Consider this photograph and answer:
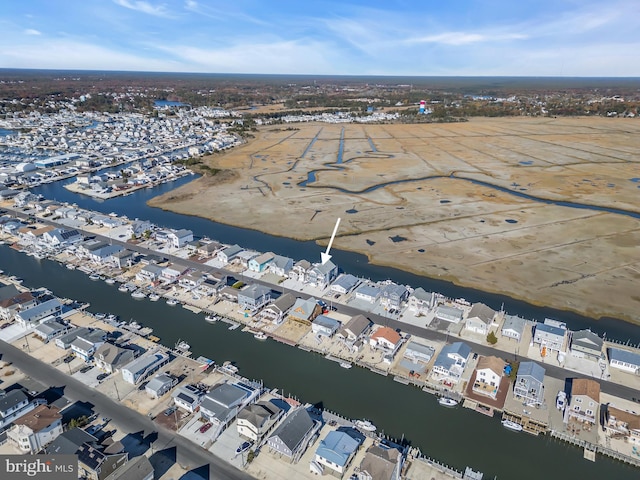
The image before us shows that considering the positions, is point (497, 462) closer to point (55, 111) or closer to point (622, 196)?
point (622, 196)

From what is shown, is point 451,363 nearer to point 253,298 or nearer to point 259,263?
point 253,298

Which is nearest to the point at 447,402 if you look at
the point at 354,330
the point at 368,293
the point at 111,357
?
the point at 354,330

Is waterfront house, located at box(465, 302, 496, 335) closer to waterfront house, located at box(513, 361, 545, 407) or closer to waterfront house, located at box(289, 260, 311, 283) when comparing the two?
waterfront house, located at box(513, 361, 545, 407)

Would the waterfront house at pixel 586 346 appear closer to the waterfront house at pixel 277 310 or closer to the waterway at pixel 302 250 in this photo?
the waterway at pixel 302 250

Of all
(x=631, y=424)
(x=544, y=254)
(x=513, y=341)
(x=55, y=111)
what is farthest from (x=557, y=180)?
(x=55, y=111)


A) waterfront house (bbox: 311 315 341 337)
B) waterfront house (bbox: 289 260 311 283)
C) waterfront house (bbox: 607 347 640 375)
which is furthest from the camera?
waterfront house (bbox: 289 260 311 283)

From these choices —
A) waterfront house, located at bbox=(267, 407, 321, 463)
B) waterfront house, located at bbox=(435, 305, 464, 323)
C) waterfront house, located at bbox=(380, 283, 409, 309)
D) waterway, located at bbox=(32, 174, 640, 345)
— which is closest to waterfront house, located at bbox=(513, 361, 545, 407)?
waterfront house, located at bbox=(435, 305, 464, 323)
